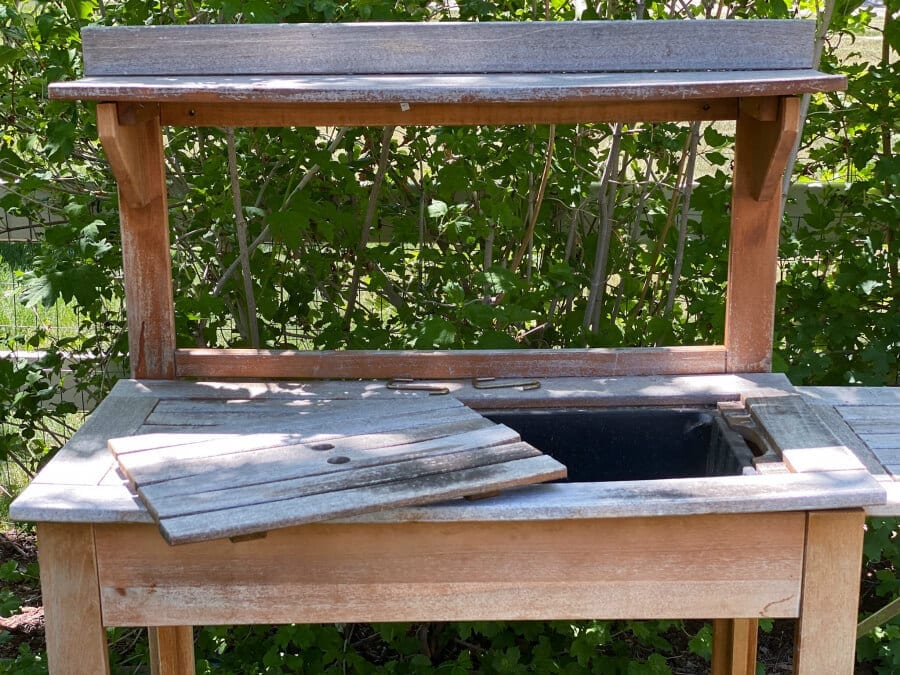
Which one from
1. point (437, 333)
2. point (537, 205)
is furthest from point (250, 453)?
point (537, 205)

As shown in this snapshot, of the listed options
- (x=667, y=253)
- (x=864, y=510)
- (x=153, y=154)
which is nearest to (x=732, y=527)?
(x=864, y=510)

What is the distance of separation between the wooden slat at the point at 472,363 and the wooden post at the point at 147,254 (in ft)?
0.34

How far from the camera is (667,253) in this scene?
4.27 meters

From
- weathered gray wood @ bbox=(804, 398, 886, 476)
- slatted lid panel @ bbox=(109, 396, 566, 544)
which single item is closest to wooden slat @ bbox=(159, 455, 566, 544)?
slatted lid panel @ bbox=(109, 396, 566, 544)

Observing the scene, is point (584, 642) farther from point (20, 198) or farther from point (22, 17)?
point (22, 17)

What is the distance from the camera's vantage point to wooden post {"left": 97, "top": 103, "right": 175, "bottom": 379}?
2.80 metres

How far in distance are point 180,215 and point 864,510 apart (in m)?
2.87

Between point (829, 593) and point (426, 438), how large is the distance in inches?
34.4

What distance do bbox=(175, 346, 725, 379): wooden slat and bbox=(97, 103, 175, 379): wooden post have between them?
103 mm

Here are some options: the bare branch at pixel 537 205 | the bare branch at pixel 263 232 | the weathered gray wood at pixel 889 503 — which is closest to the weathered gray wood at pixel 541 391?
the weathered gray wood at pixel 889 503

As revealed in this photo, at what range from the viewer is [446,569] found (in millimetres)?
2184

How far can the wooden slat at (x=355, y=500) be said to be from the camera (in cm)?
187

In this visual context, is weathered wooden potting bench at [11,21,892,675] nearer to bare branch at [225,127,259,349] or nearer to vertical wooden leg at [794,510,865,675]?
vertical wooden leg at [794,510,865,675]

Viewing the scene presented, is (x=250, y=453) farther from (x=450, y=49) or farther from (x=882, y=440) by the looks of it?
(x=882, y=440)
